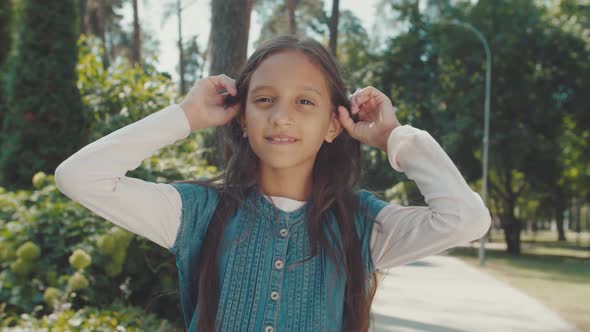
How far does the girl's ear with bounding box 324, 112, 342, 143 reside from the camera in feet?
7.41

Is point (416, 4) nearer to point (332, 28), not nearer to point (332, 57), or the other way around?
point (332, 28)

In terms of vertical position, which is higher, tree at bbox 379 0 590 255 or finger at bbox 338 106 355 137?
tree at bbox 379 0 590 255

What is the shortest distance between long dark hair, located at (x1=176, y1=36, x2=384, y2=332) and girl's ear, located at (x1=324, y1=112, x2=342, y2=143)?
0.04 m

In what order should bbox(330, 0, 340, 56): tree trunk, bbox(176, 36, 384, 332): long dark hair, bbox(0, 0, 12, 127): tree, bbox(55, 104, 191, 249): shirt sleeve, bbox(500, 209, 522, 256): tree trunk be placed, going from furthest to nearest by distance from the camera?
bbox(500, 209, 522, 256): tree trunk, bbox(0, 0, 12, 127): tree, bbox(330, 0, 340, 56): tree trunk, bbox(176, 36, 384, 332): long dark hair, bbox(55, 104, 191, 249): shirt sleeve

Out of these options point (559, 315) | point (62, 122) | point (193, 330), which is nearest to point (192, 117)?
point (193, 330)

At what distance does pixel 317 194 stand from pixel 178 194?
0.48 metres

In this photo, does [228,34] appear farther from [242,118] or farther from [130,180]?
[130,180]

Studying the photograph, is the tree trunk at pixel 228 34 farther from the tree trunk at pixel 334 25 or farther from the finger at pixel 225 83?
the finger at pixel 225 83

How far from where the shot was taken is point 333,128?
2.28 m

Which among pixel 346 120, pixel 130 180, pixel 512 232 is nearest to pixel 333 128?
pixel 346 120

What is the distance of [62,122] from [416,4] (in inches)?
670

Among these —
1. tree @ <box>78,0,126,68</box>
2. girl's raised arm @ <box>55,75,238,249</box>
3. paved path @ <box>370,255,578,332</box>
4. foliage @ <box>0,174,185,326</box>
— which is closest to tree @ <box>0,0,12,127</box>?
tree @ <box>78,0,126,68</box>

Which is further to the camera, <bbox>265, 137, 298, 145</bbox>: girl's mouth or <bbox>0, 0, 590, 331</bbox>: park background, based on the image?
<bbox>0, 0, 590, 331</bbox>: park background

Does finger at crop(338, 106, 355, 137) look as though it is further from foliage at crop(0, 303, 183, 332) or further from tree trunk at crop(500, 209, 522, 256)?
tree trunk at crop(500, 209, 522, 256)
